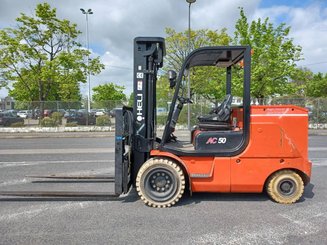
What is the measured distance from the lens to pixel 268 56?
19.8m

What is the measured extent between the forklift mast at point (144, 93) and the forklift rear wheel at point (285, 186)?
2.29 metres

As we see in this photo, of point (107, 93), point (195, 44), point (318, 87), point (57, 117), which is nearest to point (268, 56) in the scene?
point (195, 44)

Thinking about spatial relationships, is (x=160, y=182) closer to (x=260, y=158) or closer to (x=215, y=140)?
(x=215, y=140)

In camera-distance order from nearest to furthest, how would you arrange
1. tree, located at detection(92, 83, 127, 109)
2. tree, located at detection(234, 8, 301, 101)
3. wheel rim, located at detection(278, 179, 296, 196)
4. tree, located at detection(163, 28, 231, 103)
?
wheel rim, located at detection(278, 179, 296, 196) < tree, located at detection(234, 8, 301, 101) < tree, located at detection(163, 28, 231, 103) < tree, located at detection(92, 83, 127, 109)

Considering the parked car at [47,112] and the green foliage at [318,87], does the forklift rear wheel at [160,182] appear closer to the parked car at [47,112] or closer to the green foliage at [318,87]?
the parked car at [47,112]

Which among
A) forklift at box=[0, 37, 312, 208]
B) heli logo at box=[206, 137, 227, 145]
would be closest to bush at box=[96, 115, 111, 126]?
forklift at box=[0, 37, 312, 208]

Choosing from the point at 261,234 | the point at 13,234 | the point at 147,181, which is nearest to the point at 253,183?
the point at 261,234

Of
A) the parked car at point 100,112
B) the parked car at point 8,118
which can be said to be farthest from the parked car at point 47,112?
the parked car at point 100,112

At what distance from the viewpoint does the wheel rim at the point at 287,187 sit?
15.9 ft

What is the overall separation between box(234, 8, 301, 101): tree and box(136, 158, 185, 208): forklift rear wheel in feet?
54.1

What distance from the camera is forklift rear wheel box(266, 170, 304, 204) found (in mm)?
4828

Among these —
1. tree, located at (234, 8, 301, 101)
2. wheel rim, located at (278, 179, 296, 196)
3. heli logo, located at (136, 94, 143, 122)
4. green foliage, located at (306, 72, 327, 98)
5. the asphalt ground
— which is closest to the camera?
the asphalt ground

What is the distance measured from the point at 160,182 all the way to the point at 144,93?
5.48 feet

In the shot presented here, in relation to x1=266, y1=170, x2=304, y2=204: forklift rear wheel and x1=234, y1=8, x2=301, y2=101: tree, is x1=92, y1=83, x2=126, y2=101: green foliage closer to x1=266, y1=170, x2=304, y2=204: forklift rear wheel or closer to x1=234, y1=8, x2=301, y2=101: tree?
x1=234, y1=8, x2=301, y2=101: tree
